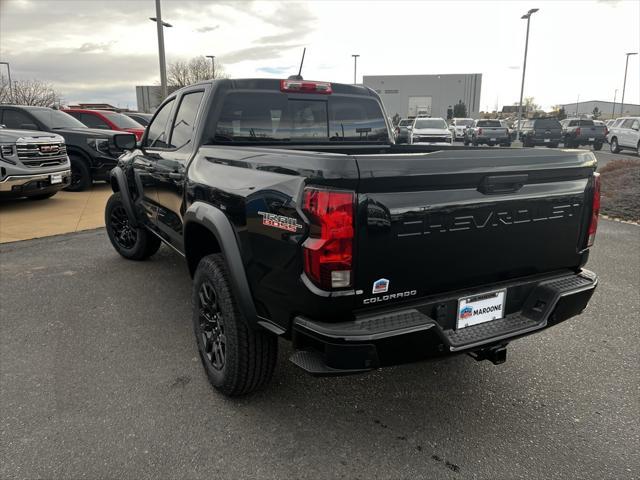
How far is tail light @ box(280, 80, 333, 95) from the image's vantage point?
12.1 ft

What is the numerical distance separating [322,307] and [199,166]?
1568mm

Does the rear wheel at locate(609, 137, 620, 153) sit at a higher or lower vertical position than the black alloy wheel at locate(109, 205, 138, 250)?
higher

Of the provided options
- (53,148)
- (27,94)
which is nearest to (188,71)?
(27,94)

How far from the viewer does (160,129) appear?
170 inches

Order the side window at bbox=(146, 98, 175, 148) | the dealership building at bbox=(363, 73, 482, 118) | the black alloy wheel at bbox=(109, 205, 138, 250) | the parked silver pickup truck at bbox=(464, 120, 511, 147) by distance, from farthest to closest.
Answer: the dealership building at bbox=(363, 73, 482, 118), the parked silver pickup truck at bbox=(464, 120, 511, 147), the black alloy wheel at bbox=(109, 205, 138, 250), the side window at bbox=(146, 98, 175, 148)

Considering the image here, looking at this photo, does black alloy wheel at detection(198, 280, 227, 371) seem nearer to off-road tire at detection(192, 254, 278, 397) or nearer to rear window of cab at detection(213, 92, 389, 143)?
off-road tire at detection(192, 254, 278, 397)

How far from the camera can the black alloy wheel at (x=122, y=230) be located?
5.63 meters

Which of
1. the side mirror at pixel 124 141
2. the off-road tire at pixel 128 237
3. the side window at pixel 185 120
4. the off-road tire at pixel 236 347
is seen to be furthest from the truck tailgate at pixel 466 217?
the off-road tire at pixel 128 237

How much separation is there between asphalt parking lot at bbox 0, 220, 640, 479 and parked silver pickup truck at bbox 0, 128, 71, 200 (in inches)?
188

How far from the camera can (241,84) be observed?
138 inches

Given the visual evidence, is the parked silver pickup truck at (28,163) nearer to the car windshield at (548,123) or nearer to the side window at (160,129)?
the side window at (160,129)

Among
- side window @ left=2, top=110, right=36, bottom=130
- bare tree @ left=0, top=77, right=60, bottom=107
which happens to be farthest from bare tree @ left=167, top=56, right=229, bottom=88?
side window @ left=2, top=110, right=36, bottom=130

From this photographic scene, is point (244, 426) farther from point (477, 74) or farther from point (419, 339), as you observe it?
point (477, 74)

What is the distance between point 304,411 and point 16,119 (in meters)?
10.5
